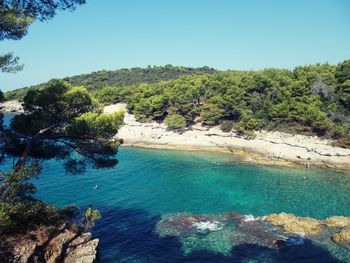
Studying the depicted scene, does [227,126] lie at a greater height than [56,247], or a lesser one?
greater

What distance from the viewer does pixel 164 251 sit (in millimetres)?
21984

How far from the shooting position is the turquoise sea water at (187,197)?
21.8 metres

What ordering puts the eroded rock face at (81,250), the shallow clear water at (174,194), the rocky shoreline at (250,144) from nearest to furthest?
the eroded rock face at (81,250)
the shallow clear water at (174,194)
the rocky shoreline at (250,144)

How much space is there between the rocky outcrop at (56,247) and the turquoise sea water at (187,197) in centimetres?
320

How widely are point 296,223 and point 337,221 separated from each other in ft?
10.8

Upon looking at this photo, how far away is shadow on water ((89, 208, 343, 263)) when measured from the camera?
68.6 feet

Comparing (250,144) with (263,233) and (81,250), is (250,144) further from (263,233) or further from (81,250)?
(81,250)

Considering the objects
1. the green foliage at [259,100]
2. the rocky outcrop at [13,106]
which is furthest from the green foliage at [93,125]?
the rocky outcrop at [13,106]

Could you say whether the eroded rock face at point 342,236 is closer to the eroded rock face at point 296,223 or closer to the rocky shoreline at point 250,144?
the eroded rock face at point 296,223

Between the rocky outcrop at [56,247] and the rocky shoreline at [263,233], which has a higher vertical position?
the rocky outcrop at [56,247]

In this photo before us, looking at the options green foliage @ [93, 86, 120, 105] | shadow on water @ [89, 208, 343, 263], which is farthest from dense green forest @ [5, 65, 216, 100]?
shadow on water @ [89, 208, 343, 263]

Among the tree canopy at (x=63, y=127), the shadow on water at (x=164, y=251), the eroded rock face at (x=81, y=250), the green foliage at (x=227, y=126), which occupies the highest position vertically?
the tree canopy at (x=63, y=127)

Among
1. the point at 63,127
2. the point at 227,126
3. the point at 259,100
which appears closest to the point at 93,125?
the point at 63,127

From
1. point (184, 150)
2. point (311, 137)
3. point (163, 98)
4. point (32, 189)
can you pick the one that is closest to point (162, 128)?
point (163, 98)
